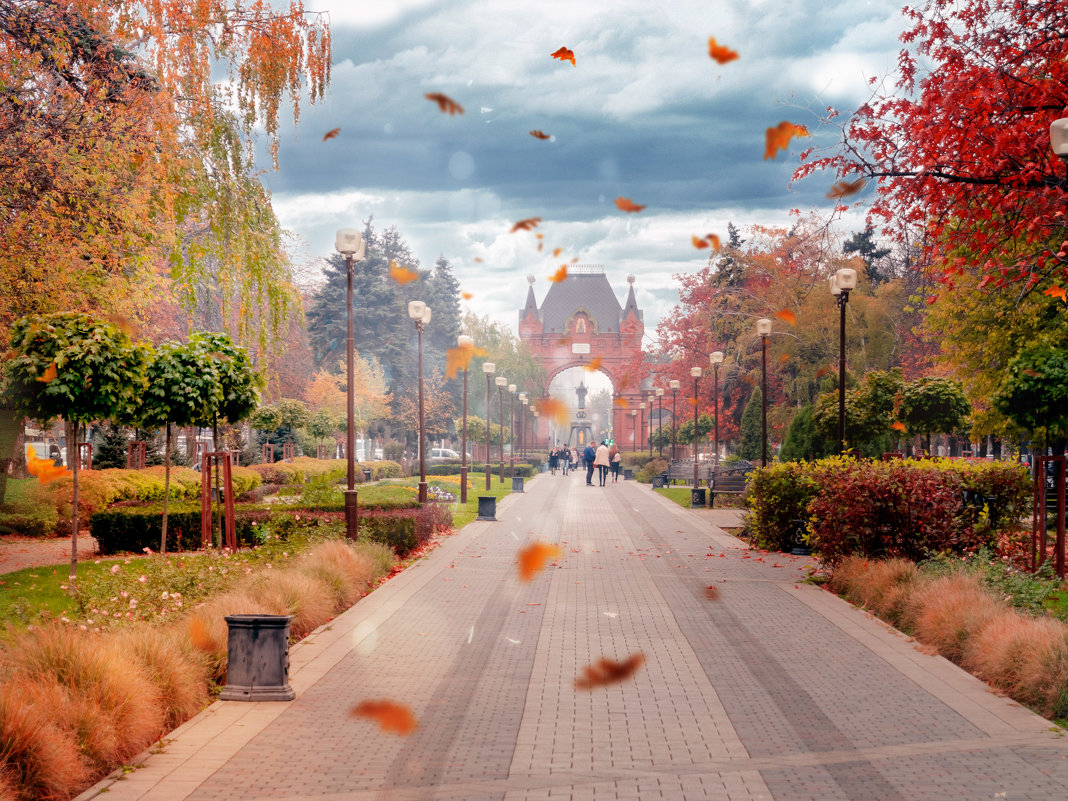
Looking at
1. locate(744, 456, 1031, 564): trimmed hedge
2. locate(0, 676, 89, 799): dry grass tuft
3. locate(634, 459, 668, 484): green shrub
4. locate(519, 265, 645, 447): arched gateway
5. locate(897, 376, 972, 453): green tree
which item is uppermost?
A: locate(519, 265, 645, 447): arched gateway

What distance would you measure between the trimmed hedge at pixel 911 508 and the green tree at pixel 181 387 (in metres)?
9.00

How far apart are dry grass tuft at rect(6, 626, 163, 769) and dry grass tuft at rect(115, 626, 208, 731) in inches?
6.0

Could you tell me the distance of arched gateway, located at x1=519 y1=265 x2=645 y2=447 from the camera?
10325 centimetres

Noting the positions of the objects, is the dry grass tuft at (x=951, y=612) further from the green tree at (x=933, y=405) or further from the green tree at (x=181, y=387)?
the green tree at (x=933, y=405)

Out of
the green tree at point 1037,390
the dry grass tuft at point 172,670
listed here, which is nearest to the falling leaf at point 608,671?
the dry grass tuft at point 172,670

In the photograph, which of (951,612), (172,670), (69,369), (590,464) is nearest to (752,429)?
(590,464)

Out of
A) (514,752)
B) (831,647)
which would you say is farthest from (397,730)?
(831,647)

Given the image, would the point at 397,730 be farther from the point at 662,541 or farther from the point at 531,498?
the point at 531,498

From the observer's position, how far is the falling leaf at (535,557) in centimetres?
1474

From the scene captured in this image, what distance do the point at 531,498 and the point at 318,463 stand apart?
32.3 feet

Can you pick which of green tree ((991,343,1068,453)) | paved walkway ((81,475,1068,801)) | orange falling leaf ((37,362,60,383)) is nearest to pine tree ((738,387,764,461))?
green tree ((991,343,1068,453))

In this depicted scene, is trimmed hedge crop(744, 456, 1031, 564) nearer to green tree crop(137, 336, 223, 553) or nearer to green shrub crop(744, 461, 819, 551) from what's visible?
green shrub crop(744, 461, 819, 551)

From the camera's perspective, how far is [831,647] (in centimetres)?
930

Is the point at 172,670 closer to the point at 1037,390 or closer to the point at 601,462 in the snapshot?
the point at 1037,390
